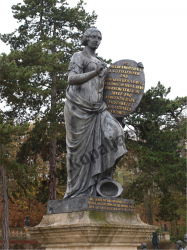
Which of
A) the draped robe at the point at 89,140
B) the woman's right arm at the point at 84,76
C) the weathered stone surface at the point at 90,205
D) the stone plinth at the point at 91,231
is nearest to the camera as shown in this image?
the stone plinth at the point at 91,231

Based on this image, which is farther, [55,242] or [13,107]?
[13,107]

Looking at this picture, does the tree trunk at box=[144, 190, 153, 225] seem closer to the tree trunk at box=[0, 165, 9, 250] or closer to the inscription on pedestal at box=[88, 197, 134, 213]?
the tree trunk at box=[0, 165, 9, 250]

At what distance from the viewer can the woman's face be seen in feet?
17.9

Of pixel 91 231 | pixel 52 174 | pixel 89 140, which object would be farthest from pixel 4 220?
pixel 91 231

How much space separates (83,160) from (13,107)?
15.1 m

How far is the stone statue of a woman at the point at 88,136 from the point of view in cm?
497

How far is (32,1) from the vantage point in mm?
22281

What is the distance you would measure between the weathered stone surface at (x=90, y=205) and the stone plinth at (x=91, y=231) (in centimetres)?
8

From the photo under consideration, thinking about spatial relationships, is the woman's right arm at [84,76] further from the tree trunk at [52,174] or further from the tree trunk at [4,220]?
the tree trunk at [52,174]

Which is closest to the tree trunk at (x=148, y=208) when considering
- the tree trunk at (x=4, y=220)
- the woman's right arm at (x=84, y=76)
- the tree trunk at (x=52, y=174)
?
the tree trunk at (x=52, y=174)

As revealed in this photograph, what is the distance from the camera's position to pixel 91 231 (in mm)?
4156

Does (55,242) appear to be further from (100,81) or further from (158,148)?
(158,148)

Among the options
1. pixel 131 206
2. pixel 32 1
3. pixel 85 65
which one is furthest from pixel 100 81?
pixel 32 1

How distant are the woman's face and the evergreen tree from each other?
410 inches
